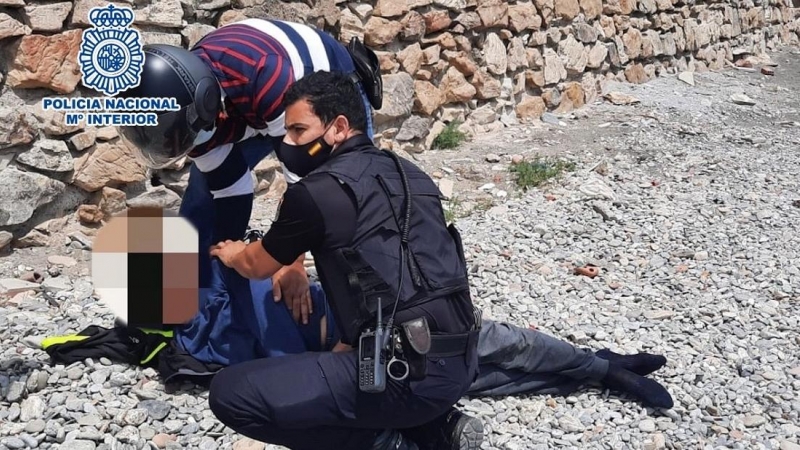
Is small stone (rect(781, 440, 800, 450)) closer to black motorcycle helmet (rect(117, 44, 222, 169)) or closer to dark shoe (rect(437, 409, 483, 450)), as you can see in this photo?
dark shoe (rect(437, 409, 483, 450))

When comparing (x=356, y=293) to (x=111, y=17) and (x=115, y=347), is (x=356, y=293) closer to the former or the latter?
(x=115, y=347)

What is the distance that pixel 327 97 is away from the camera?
2.57 m

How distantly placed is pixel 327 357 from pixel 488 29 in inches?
213

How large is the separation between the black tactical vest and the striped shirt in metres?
0.53

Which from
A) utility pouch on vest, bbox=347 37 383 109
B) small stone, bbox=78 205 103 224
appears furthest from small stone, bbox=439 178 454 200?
utility pouch on vest, bbox=347 37 383 109

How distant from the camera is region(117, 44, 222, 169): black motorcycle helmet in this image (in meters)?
2.81

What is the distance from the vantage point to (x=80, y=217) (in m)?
4.71

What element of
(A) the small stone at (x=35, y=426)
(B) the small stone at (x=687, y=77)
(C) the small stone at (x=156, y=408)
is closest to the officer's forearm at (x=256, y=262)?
(C) the small stone at (x=156, y=408)

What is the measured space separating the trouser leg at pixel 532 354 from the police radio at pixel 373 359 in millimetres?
779

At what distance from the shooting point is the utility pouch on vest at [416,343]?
241 centimetres

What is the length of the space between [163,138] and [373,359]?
41.4 inches

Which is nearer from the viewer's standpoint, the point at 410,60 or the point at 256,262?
the point at 256,262

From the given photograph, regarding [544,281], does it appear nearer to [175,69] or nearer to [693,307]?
[693,307]

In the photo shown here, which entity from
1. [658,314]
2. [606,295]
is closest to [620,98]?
[606,295]
